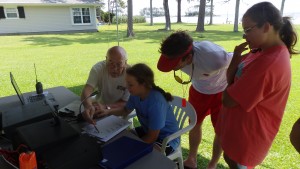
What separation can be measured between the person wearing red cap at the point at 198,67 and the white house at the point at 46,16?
54.6 feet

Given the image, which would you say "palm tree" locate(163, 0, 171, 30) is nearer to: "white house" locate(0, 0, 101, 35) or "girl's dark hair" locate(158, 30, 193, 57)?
"white house" locate(0, 0, 101, 35)

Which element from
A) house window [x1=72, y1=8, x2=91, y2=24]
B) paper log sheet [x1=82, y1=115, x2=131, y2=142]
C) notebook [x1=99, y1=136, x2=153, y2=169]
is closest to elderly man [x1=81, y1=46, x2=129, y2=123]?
paper log sheet [x1=82, y1=115, x2=131, y2=142]

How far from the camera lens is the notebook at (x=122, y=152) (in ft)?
3.90

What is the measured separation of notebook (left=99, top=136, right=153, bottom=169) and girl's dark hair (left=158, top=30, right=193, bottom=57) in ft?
2.13

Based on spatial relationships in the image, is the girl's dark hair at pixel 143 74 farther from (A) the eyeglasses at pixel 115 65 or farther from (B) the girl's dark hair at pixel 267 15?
(B) the girl's dark hair at pixel 267 15

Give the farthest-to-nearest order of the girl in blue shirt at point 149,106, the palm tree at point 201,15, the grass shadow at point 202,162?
the palm tree at point 201,15 < the grass shadow at point 202,162 < the girl in blue shirt at point 149,106

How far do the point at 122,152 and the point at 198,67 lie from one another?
93 centimetres

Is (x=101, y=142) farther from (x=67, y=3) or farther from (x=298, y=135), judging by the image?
(x=67, y=3)

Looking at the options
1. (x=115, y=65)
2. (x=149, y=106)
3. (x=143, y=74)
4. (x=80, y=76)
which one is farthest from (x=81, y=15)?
(x=149, y=106)

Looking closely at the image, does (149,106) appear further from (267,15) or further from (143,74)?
(267,15)

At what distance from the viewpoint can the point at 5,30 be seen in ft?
51.0

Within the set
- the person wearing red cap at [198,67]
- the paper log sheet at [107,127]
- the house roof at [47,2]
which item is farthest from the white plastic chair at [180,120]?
the house roof at [47,2]

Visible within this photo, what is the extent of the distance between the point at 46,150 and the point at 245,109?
102 centimetres

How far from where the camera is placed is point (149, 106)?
1.65m
